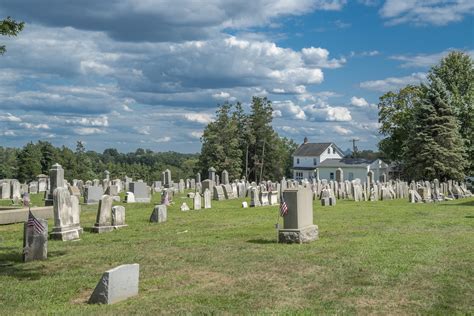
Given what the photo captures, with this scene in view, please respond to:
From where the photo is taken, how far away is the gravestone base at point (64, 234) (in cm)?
1503

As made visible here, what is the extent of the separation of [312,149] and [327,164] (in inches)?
274

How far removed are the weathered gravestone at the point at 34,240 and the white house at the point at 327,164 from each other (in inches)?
2525

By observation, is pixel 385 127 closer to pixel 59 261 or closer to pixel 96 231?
pixel 96 231

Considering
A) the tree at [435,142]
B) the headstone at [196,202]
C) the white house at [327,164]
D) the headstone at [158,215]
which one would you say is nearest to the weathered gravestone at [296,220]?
the headstone at [158,215]

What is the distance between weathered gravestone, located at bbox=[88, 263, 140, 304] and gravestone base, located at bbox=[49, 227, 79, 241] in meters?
7.21

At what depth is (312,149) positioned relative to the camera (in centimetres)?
8744

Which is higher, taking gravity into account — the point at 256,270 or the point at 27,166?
the point at 27,166

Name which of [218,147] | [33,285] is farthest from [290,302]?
[218,147]

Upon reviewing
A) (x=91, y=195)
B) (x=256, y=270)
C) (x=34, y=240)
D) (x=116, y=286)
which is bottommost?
(x=256, y=270)

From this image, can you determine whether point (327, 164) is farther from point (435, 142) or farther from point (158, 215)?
point (158, 215)

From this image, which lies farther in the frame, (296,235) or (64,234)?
(64,234)

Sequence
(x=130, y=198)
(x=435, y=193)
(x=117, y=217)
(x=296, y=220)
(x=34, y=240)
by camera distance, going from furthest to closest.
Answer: (x=435, y=193) → (x=130, y=198) → (x=117, y=217) → (x=296, y=220) → (x=34, y=240)

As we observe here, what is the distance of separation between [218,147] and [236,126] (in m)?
6.07

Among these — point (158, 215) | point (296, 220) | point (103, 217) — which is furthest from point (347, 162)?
point (296, 220)
